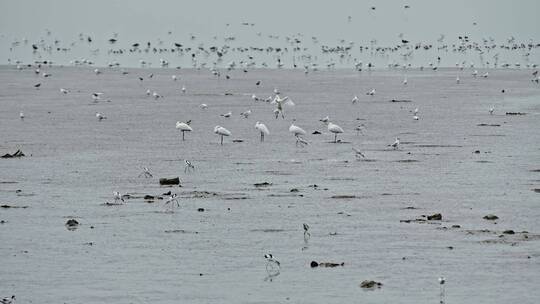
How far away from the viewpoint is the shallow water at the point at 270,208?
17.6 m

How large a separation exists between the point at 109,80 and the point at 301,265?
54.0 m

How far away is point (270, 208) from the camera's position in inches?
941

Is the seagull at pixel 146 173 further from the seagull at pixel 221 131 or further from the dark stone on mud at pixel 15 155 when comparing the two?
the seagull at pixel 221 131

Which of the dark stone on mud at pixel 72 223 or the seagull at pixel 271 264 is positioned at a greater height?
the dark stone on mud at pixel 72 223

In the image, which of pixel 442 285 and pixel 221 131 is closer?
pixel 442 285

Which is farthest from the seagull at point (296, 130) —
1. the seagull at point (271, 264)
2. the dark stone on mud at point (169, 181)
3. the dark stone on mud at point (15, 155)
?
the seagull at point (271, 264)

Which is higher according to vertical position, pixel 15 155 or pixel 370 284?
pixel 15 155

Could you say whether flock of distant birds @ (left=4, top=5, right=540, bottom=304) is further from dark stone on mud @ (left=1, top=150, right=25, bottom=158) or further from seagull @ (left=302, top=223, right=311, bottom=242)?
seagull @ (left=302, top=223, right=311, bottom=242)

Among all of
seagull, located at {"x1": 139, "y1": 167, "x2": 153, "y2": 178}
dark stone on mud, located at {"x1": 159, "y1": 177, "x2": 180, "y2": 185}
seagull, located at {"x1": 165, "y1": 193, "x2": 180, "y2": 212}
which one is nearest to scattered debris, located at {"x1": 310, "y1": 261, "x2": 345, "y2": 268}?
seagull, located at {"x1": 165, "y1": 193, "x2": 180, "y2": 212}

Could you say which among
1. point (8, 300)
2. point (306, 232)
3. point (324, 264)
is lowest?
point (8, 300)

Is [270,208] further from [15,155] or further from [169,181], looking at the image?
[15,155]

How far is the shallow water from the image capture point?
17.6 m

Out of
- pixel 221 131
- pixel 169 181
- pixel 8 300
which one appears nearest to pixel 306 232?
pixel 8 300

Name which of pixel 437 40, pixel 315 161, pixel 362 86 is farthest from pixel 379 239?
pixel 437 40
